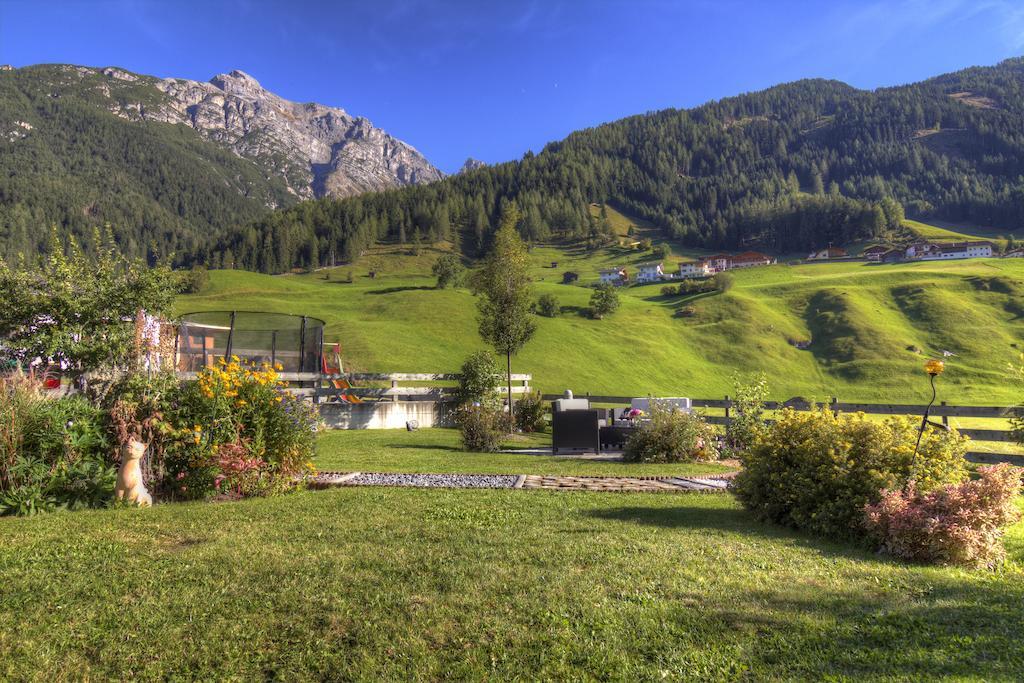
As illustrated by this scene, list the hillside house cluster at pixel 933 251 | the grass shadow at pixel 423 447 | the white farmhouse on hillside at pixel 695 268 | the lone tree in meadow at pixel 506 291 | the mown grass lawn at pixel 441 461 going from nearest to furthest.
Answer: the mown grass lawn at pixel 441 461
the grass shadow at pixel 423 447
the lone tree in meadow at pixel 506 291
the hillside house cluster at pixel 933 251
the white farmhouse on hillside at pixel 695 268

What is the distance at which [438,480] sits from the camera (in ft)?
28.7

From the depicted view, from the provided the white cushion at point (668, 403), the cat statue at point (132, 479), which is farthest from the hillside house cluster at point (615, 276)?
the cat statue at point (132, 479)

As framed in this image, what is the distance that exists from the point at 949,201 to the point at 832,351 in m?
163

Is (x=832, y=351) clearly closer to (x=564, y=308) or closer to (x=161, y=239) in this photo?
(x=564, y=308)

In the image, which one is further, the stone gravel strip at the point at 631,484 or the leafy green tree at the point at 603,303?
the leafy green tree at the point at 603,303

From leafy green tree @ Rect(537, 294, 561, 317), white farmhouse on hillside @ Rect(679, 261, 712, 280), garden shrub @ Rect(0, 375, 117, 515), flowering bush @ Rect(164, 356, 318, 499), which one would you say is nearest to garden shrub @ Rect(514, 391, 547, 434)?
flowering bush @ Rect(164, 356, 318, 499)

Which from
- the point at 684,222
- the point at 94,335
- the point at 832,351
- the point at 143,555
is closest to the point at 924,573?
the point at 143,555

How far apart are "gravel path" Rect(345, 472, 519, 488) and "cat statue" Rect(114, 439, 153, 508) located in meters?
2.57

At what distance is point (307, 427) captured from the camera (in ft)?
26.2

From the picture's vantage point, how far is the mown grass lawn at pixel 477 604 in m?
2.80

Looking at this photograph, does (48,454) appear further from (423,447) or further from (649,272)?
(649,272)

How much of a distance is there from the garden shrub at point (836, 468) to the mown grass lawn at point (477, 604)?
1.63ft

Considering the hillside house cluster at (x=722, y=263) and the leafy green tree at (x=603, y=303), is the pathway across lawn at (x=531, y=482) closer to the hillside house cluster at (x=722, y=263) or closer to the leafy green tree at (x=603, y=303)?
the leafy green tree at (x=603, y=303)

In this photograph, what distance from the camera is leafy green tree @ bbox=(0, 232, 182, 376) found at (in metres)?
10.0
